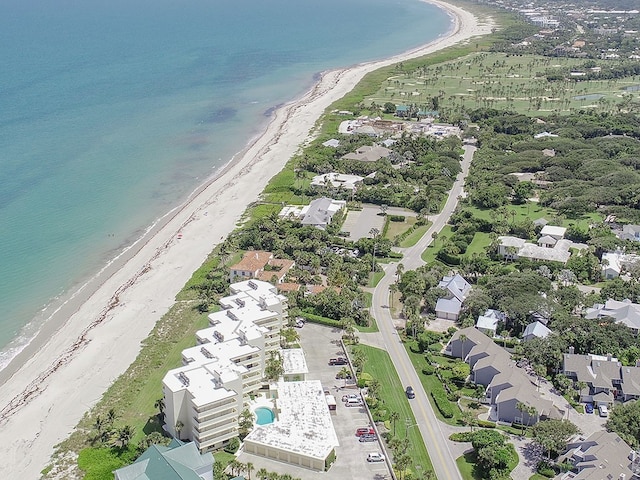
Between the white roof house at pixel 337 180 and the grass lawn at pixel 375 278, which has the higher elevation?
the white roof house at pixel 337 180

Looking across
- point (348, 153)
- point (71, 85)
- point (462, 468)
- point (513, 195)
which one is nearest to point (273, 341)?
point (462, 468)

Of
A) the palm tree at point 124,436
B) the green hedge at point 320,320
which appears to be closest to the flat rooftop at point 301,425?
the palm tree at point 124,436

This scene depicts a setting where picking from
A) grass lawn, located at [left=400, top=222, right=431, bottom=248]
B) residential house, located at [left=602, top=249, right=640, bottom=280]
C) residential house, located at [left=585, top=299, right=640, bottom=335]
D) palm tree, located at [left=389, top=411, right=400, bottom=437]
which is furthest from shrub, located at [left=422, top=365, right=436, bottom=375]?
residential house, located at [left=602, top=249, right=640, bottom=280]

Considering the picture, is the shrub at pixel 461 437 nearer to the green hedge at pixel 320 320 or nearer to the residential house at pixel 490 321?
the residential house at pixel 490 321

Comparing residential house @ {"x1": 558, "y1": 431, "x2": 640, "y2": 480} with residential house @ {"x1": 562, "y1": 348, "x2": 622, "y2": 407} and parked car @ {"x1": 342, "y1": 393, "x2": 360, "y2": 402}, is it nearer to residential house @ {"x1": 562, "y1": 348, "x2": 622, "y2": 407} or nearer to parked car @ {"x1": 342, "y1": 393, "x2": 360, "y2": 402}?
residential house @ {"x1": 562, "y1": 348, "x2": 622, "y2": 407}

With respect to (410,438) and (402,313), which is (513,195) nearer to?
(402,313)

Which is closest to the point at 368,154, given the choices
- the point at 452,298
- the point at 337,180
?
the point at 337,180
